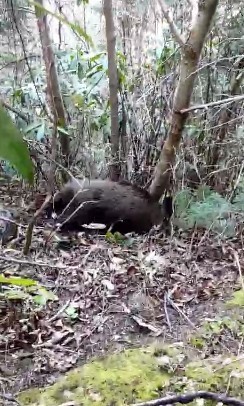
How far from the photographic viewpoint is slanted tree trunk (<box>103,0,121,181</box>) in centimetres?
348

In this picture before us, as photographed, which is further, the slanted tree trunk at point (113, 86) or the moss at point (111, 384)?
the slanted tree trunk at point (113, 86)

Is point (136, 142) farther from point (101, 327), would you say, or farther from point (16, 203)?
point (101, 327)

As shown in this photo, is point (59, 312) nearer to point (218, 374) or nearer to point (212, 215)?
point (218, 374)

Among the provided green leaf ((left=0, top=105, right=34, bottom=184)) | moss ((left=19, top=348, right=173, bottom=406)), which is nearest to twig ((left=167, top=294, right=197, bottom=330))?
moss ((left=19, top=348, right=173, bottom=406))

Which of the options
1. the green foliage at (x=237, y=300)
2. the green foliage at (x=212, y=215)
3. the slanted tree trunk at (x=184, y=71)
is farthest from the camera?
the green foliage at (x=212, y=215)

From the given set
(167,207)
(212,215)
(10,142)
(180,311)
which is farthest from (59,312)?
(10,142)

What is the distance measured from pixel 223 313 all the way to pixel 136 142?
1.87 m

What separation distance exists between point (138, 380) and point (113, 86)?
7.79ft

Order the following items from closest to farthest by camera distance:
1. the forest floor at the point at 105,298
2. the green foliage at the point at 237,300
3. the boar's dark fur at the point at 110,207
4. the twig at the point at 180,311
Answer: the forest floor at the point at 105,298
the twig at the point at 180,311
the green foliage at the point at 237,300
the boar's dark fur at the point at 110,207

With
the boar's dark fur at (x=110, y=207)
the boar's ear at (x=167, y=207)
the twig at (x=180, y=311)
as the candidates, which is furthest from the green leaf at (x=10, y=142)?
the boar's ear at (x=167, y=207)

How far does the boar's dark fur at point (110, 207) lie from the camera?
11.1ft

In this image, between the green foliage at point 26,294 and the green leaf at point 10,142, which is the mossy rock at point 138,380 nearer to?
the green foliage at point 26,294

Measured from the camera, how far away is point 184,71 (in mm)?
3025

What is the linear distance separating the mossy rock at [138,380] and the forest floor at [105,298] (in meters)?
0.14
